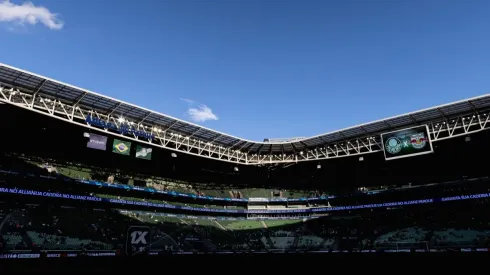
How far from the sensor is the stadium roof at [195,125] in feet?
115

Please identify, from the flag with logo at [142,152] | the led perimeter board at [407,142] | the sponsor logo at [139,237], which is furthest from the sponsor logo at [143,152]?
the led perimeter board at [407,142]

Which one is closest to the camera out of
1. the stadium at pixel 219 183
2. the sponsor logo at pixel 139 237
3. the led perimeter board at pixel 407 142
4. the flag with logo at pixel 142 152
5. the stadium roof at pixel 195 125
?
the sponsor logo at pixel 139 237

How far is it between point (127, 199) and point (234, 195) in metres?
19.9

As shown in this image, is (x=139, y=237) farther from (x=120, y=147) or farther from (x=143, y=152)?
(x=143, y=152)

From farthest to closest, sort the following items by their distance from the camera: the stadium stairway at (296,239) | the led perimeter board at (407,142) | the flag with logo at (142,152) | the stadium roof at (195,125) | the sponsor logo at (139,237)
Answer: the stadium stairway at (296,239)
the flag with logo at (142,152)
the led perimeter board at (407,142)
the stadium roof at (195,125)
the sponsor logo at (139,237)

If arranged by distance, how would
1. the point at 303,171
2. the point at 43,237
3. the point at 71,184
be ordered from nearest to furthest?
the point at 43,237 → the point at 71,184 → the point at 303,171

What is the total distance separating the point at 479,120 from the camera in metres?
37.8

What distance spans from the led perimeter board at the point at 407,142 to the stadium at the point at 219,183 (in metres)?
0.12

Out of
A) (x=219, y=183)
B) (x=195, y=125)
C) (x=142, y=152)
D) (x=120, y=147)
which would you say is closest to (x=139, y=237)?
(x=120, y=147)

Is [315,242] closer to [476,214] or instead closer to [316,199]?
[316,199]

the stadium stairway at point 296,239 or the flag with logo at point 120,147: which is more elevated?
the flag with logo at point 120,147

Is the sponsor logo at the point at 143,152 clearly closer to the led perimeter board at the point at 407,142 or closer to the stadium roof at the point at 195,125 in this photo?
the stadium roof at the point at 195,125

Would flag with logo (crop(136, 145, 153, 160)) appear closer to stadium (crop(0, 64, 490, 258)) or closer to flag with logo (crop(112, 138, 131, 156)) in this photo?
stadium (crop(0, 64, 490, 258))

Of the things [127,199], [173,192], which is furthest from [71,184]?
[173,192]
